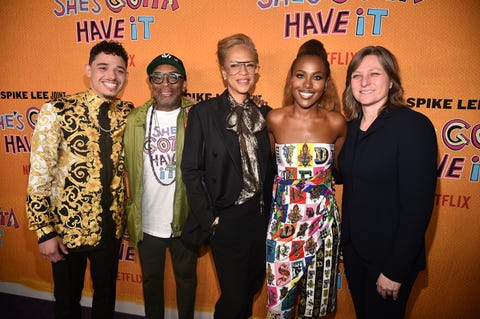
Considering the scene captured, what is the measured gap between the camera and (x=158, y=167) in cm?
235

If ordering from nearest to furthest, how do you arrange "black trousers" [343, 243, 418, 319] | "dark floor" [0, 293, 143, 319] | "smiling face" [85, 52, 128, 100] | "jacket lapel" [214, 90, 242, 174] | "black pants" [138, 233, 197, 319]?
1. "black trousers" [343, 243, 418, 319]
2. "jacket lapel" [214, 90, 242, 174]
3. "smiling face" [85, 52, 128, 100]
4. "black pants" [138, 233, 197, 319]
5. "dark floor" [0, 293, 143, 319]

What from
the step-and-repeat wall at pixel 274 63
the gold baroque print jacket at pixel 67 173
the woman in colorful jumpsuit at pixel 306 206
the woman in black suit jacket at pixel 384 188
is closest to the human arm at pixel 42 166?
the gold baroque print jacket at pixel 67 173

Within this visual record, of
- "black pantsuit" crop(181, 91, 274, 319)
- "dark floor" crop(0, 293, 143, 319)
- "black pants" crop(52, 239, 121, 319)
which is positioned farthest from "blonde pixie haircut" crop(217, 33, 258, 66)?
"dark floor" crop(0, 293, 143, 319)

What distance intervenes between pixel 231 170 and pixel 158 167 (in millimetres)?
636

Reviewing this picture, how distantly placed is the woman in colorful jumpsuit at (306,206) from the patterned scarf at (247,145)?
166 millimetres

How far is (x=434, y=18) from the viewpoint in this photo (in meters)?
2.42

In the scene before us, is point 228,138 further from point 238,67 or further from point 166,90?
point 166,90

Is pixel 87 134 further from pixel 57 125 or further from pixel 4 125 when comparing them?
pixel 4 125

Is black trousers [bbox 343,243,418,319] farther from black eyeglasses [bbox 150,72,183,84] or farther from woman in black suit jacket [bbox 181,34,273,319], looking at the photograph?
black eyeglasses [bbox 150,72,183,84]

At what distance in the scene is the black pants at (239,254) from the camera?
83.1 inches

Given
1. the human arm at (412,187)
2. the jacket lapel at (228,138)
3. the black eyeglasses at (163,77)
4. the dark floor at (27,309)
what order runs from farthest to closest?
the dark floor at (27,309)
the black eyeglasses at (163,77)
the jacket lapel at (228,138)
the human arm at (412,187)

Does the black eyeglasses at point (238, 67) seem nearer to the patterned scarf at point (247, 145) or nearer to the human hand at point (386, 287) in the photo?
the patterned scarf at point (247, 145)

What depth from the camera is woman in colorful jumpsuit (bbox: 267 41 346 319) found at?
2004 millimetres

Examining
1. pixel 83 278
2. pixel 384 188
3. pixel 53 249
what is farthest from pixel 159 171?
pixel 384 188
